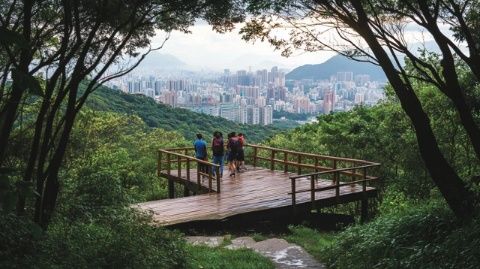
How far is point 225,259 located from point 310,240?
289 cm

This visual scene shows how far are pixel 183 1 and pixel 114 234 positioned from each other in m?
3.46

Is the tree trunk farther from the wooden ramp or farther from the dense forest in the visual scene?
the wooden ramp

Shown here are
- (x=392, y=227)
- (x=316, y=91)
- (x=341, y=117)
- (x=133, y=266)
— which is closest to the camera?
(x=133, y=266)

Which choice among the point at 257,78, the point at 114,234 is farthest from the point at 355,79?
the point at 114,234

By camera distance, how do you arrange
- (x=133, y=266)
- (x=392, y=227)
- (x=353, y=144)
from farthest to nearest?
(x=353, y=144)
(x=392, y=227)
(x=133, y=266)

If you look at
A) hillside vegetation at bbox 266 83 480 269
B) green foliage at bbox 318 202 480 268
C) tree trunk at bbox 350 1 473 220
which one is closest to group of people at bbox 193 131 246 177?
hillside vegetation at bbox 266 83 480 269

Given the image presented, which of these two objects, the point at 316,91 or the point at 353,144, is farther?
the point at 316,91

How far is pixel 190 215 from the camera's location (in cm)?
1186

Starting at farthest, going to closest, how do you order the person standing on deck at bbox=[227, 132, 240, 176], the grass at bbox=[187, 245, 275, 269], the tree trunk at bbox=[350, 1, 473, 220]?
1. the person standing on deck at bbox=[227, 132, 240, 176]
2. the grass at bbox=[187, 245, 275, 269]
3. the tree trunk at bbox=[350, 1, 473, 220]

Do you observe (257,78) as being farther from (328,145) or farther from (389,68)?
(389,68)

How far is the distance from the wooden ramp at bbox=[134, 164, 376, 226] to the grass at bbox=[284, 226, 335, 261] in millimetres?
1067

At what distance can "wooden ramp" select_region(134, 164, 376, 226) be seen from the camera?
12.0 meters

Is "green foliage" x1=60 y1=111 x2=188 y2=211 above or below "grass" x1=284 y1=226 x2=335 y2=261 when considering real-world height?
above

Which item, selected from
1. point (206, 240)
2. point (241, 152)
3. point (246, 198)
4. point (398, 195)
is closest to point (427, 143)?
point (206, 240)
